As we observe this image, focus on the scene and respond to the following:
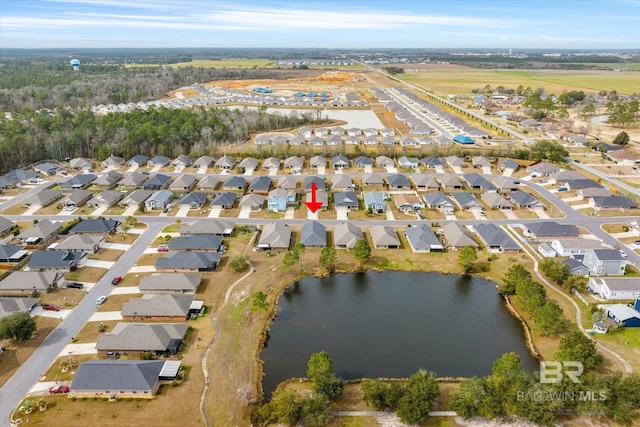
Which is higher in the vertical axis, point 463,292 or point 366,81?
point 366,81

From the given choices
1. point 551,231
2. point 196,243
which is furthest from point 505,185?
point 196,243

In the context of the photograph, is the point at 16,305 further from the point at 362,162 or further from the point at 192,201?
the point at 362,162

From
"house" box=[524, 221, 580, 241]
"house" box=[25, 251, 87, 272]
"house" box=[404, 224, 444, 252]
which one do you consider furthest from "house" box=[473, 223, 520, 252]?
"house" box=[25, 251, 87, 272]

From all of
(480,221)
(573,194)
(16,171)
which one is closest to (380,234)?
(480,221)

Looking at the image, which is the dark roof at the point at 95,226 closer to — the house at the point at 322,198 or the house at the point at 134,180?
the house at the point at 134,180

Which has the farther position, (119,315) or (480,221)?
(480,221)

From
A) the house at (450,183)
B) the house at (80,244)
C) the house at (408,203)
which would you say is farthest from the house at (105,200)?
the house at (450,183)

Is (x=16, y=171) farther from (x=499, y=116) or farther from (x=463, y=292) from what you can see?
(x=499, y=116)
